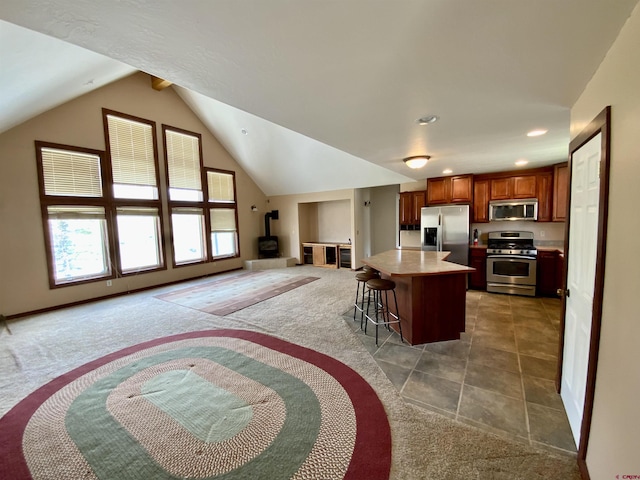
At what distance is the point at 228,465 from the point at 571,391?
2539 millimetres

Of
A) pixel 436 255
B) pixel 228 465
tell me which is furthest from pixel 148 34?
pixel 436 255

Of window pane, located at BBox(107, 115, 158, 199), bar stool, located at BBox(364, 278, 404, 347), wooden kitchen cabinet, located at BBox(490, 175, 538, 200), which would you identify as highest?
window pane, located at BBox(107, 115, 158, 199)

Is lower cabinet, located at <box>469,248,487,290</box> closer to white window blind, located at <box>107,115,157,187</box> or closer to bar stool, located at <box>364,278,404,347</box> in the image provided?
bar stool, located at <box>364,278,404,347</box>

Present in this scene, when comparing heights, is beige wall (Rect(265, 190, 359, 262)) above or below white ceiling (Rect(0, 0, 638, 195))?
below

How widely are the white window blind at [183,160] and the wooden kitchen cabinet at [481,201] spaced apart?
6.93 metres

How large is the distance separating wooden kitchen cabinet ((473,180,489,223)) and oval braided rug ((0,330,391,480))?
4.49m

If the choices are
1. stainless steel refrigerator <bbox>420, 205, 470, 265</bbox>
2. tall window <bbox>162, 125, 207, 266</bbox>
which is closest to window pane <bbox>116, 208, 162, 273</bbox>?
tall window <bbox>162, 125, 207, 266</bbox>

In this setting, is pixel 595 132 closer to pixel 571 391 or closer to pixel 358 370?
pixel 571 391

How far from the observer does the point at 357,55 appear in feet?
4.72

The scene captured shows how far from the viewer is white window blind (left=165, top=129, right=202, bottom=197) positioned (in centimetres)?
658

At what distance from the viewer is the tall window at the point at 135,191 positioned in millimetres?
5570

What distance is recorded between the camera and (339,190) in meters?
7.88

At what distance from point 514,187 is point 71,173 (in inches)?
341

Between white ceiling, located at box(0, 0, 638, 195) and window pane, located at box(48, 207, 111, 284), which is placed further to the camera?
window pane, located at box(48, 207, 111, 284)
